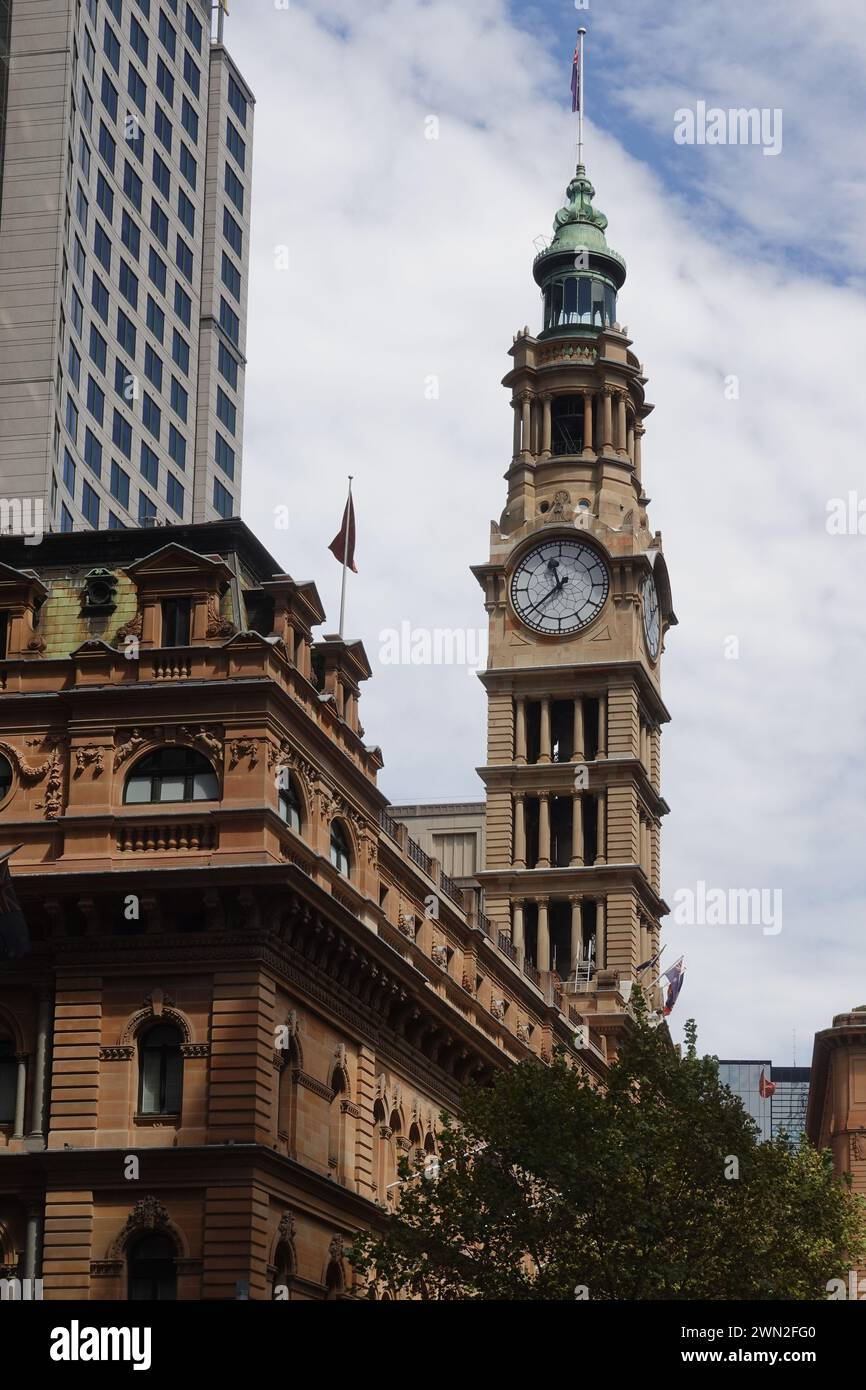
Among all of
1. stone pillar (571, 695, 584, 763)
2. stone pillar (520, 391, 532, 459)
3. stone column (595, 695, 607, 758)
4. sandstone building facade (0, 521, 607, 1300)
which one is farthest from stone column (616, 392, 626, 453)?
sandstone building facade (0, 521, 607, 1300)

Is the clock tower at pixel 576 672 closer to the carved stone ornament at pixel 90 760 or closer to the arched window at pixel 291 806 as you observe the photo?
the arched window at pixel 291 806

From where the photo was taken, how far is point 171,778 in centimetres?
5919

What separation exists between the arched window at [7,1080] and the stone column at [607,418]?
257 ft

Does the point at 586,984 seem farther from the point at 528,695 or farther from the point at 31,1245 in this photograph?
the point at 31,1245

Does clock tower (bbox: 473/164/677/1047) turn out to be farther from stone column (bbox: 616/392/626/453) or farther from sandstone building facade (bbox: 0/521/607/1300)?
sandstone building facade (bbox: 0/521/607/1300)

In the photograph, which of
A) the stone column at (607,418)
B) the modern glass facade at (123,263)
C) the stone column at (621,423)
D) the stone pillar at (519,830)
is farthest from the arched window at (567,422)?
the stone pillar at (519,830)

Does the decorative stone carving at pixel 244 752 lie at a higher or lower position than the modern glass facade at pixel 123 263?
lower

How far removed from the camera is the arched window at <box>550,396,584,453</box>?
13450 cm

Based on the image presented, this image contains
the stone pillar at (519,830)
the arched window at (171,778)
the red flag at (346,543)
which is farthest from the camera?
the stone pillar at (519,830)

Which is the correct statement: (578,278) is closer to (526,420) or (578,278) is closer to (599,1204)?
(526,420)

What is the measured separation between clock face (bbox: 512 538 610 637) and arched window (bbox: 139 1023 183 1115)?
73.0 metres

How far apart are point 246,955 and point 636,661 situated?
231 feet

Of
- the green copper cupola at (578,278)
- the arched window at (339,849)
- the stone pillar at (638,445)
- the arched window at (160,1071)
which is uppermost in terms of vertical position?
the green copper cupola at (578,278)

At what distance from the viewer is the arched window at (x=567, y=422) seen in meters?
134
